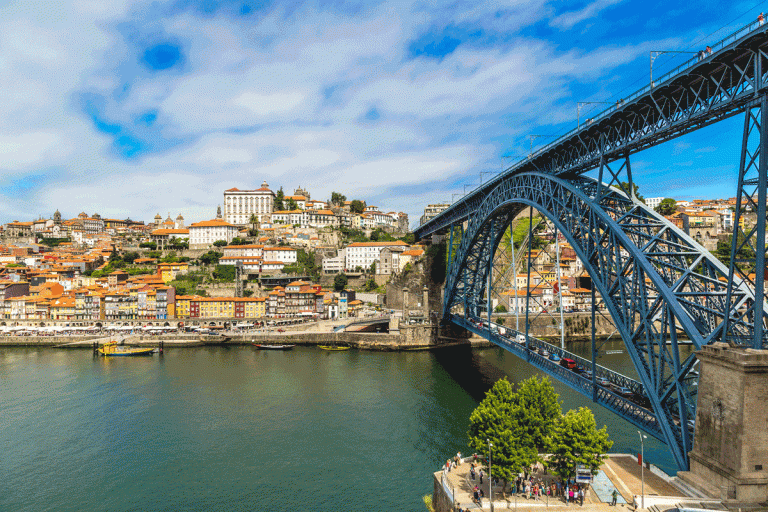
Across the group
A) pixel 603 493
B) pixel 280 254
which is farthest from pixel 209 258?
pixel 603 493

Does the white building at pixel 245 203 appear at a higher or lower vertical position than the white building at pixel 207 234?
higher

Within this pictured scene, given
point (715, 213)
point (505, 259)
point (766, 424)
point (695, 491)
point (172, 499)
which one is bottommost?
point (172, 499)

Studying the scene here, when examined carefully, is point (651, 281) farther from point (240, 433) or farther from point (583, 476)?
point (240, 433)

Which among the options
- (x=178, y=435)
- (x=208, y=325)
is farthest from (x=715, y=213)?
(x=178, y=435)

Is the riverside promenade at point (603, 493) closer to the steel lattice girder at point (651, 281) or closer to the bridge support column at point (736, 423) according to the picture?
the bridge support column at point (736, 423)

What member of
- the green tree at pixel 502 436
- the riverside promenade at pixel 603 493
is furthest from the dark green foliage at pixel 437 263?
the riverside promenade at pixel 603 493

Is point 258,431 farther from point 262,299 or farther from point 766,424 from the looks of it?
point 262,299
